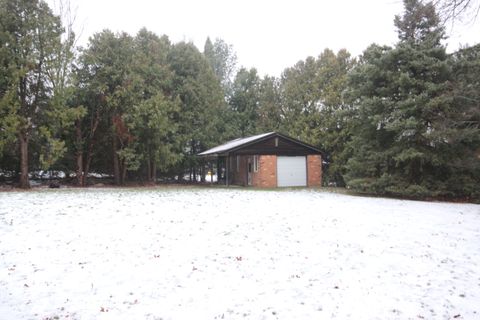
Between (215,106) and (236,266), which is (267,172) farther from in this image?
(236,266)

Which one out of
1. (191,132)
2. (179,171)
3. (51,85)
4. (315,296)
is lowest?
(315,296)

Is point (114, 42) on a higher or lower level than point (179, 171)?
higher

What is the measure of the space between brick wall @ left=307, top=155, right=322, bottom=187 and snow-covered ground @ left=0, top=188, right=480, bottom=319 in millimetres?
15377

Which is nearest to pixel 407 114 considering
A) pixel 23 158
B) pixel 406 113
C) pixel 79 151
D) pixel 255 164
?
pixel 406 113

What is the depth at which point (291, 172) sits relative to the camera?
2514cm

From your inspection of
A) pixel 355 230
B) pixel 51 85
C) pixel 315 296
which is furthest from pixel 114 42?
pixel 315 296

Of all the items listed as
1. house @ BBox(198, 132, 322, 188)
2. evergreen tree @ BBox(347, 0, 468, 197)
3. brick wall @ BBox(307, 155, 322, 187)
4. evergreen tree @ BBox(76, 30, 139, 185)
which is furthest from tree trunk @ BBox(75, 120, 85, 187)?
evergreen tree @ BBox(347, 0, 468, 197)

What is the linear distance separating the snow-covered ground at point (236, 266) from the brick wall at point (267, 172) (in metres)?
14.0

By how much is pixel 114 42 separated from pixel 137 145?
7.84 metres

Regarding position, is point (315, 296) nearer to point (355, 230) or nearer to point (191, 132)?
point (355, 230)

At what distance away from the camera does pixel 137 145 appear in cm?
2606

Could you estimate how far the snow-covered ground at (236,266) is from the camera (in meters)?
4.38

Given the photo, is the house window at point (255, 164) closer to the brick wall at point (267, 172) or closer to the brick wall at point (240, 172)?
the brick wall at point (267, 172)

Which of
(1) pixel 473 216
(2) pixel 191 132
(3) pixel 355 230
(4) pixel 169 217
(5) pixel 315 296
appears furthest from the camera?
(2) pixel 191 132
